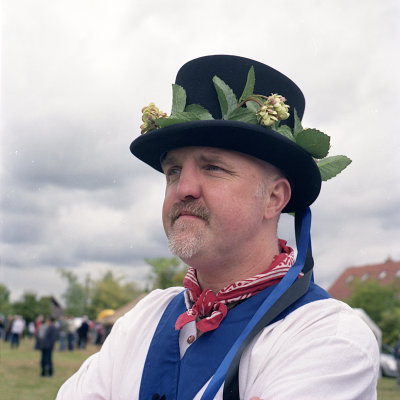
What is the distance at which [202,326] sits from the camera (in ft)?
6.48

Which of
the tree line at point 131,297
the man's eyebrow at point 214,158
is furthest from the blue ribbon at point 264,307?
the tree line at point 131,297

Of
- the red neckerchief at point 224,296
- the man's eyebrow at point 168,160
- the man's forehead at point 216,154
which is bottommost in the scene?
the red neckerchief at point 224,296

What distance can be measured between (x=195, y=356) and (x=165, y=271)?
39.8 meters

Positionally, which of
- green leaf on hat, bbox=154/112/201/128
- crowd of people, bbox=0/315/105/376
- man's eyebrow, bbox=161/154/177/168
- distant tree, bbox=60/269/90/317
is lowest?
distant tree, bbox=60/269/90/317

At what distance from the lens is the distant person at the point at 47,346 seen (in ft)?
38.8

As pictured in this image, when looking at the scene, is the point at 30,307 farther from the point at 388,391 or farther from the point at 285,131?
the point at 285,131

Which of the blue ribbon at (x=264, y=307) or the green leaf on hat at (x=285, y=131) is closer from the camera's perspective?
the blue ribbon at (x=264, y=307)

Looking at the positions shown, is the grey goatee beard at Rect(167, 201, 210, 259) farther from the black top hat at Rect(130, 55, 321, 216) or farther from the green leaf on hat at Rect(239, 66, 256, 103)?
the green leaf on hat at Rect(239, 66, 256, 103)

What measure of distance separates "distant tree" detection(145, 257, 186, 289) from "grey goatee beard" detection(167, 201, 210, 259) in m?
37.8

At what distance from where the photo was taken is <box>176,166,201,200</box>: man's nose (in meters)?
1.99

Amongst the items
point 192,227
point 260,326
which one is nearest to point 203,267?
point 192,227

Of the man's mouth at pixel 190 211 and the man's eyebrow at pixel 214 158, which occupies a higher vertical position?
the man's eyebrow at pixel 214 158

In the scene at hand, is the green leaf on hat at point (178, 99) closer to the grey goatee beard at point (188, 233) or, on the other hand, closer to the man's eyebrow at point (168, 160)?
the man's eyebrow at point (168, 160)

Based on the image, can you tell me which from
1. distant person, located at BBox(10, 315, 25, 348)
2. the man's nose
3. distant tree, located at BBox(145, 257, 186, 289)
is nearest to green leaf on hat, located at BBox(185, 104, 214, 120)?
the man's nose
